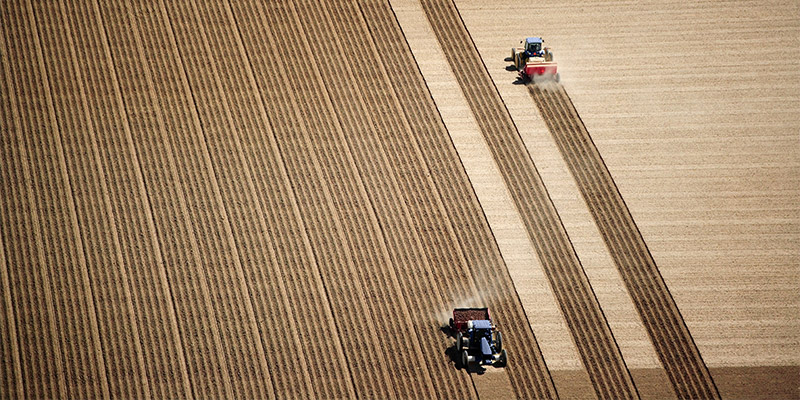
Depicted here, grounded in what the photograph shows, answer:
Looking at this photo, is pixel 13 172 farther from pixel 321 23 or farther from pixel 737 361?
pixel 737 361

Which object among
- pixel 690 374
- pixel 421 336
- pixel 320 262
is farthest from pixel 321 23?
pixel 690 374

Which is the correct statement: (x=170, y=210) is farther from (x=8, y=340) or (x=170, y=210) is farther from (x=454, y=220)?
(x=454, y=220)

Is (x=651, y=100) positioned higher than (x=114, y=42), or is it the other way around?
(x=114, y=42)

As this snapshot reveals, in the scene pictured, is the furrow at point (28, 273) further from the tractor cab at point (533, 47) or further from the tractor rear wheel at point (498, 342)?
the tractor cab at point (533, 47)

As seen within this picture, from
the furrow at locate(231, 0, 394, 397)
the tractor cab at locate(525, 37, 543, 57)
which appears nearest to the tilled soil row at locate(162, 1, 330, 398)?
the furrow at locate(231, 0, 394, 397)

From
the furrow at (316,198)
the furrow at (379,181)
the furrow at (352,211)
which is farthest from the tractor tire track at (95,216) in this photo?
the furrow at (379,181)

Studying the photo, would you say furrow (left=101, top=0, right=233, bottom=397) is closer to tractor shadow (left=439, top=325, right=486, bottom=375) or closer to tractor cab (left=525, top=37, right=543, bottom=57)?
tractor shadow (left=439, top=325, right=486, bottom=375)
